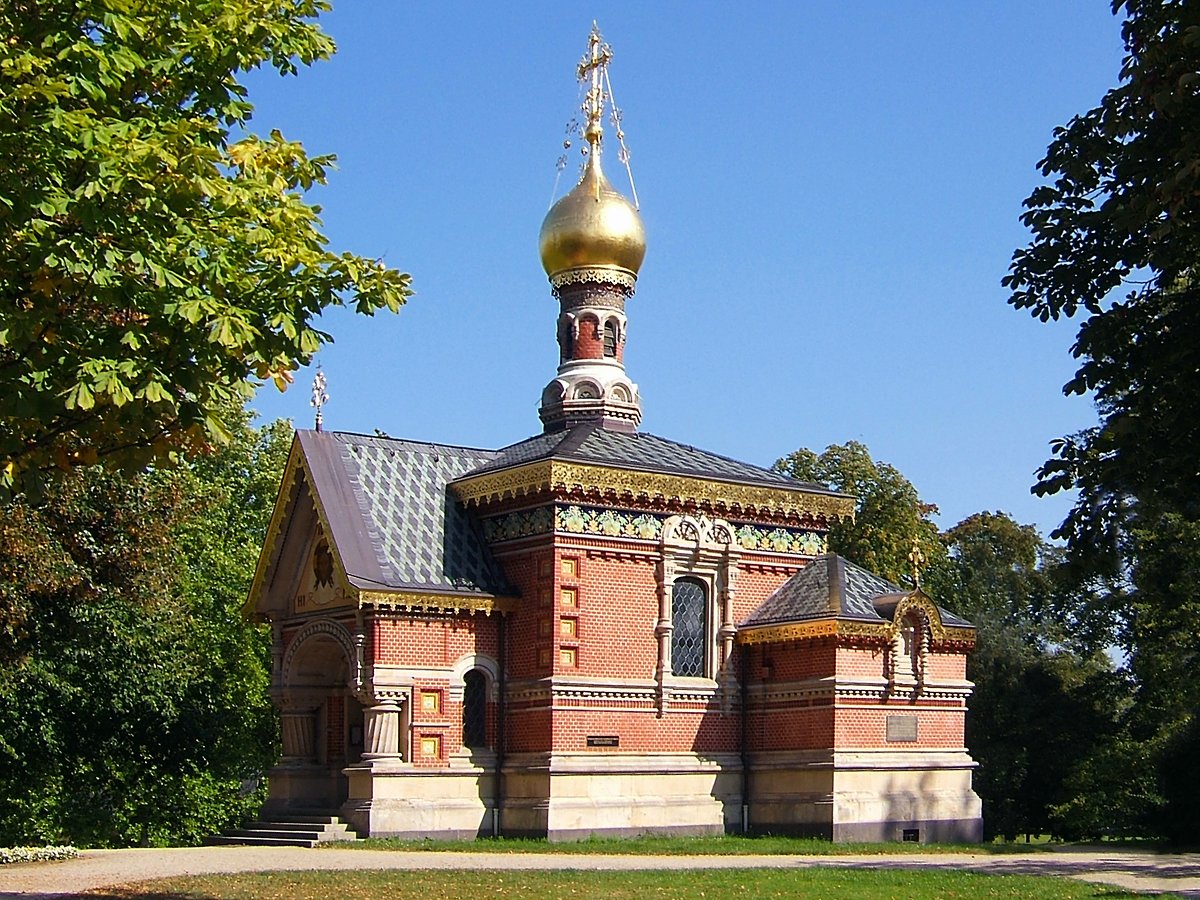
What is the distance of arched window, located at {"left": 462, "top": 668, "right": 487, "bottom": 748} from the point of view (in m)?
26.2

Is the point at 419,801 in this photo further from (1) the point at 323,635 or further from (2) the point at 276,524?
(2) the point at 276,524

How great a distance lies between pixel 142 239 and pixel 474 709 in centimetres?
1560

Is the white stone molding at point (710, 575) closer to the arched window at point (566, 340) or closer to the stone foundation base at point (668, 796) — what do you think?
the stone foundation base at point (668, 796)

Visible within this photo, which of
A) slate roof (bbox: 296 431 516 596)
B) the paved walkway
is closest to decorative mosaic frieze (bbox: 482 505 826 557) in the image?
slate roof (bbox: 296 431 516 596)

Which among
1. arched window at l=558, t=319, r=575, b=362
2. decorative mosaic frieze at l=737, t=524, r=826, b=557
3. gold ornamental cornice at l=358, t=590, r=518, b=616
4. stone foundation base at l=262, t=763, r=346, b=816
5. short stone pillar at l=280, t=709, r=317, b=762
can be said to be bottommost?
stone foundation base at l=262, t=763, r=346, b=816

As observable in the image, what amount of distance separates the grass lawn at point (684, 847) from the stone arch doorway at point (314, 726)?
398 cm

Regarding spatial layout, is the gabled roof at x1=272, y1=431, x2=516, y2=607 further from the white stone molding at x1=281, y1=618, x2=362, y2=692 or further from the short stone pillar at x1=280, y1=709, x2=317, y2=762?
the short stone pillar at x1=280, y1=709, x2=317, y2=762

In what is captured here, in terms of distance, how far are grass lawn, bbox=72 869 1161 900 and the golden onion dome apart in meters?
14.6

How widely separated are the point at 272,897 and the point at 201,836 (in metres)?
17.7

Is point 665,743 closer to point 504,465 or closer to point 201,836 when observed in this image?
point 504,465

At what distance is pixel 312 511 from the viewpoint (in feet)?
90.9

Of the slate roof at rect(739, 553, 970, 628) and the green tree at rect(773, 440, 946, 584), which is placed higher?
the green tree at rect(773, 440, 946, 584)

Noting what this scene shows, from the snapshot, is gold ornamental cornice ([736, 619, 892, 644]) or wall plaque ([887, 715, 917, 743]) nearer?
gold ornamental cornice ([736, 619, 892, 644])

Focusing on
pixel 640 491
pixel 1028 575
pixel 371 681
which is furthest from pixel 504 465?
pixel 1028 575
